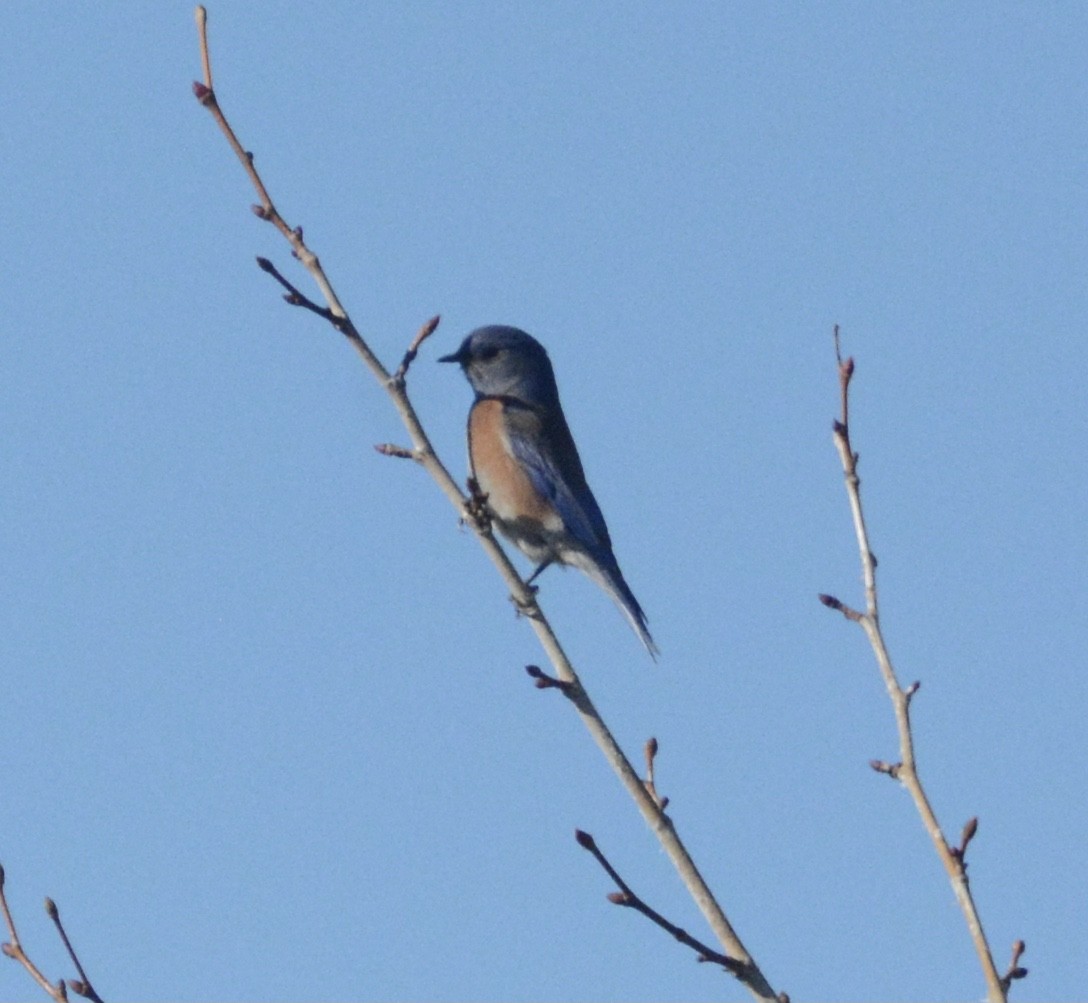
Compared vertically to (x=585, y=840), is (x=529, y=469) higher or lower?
higher

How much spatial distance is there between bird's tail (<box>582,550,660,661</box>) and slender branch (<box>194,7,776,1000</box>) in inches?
116

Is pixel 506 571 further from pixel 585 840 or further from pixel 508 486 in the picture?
pixel 508 486

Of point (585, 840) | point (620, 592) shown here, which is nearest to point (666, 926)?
point (585, 840)

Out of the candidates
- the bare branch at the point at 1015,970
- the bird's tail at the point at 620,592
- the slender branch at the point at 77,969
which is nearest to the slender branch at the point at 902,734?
the bare branch at the point at 1015,970

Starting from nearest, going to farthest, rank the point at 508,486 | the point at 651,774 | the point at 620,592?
the point at 651,774 < the point at 620,592 < the point at 508,486

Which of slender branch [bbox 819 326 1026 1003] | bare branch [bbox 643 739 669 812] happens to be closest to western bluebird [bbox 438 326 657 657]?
bare branch [bbox 643 739 669 812]

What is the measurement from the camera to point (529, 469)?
8453mm

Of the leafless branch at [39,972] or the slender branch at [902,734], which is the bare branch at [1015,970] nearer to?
the slender branch at [902,734]

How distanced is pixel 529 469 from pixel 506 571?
387cm

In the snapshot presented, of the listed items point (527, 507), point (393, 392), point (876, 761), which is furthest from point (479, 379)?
point (876, 761)

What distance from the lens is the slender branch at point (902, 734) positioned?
3.13 meters

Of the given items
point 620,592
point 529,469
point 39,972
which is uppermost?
point 529,469

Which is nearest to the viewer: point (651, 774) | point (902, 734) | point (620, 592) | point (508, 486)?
point (902, 734)

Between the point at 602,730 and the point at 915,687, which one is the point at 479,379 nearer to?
the point at 602,730
